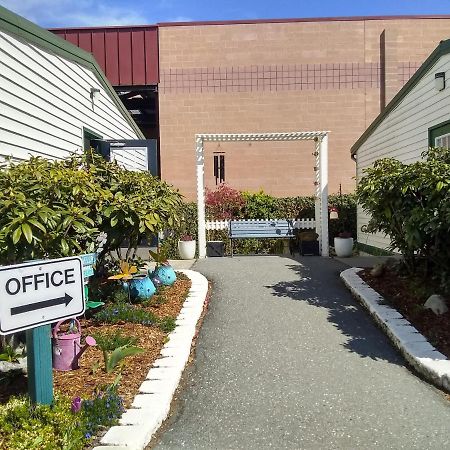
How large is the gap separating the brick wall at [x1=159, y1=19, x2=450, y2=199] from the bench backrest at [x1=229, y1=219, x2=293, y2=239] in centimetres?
540

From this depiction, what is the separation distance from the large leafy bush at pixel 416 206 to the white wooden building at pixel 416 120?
1726 millimetres

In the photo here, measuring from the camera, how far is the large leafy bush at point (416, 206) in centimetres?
567

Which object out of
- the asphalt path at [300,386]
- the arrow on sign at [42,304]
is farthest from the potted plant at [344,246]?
the arrow on sign at [42,304]

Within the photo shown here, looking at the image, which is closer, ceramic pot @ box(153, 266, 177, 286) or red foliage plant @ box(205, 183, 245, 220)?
ceramic pot @ box(153, 266, 177, 286)

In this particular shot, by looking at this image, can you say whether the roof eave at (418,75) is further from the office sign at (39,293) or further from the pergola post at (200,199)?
the office sign at (39,293)

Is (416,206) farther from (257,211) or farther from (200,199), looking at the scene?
(257,211)

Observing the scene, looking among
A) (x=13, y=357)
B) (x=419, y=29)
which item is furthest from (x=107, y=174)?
(x=419, y=29)

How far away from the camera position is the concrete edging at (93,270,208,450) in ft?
10.2

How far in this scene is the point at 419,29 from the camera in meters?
16.4

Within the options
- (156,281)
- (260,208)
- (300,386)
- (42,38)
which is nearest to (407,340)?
(300,386)

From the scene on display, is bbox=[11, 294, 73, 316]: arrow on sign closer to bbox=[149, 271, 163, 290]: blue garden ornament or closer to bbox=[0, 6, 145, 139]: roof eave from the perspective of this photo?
bbox=[149, 271, 163, 290]: blue garden ornament

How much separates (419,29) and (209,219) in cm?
1010

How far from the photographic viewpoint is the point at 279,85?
16422 millimetres

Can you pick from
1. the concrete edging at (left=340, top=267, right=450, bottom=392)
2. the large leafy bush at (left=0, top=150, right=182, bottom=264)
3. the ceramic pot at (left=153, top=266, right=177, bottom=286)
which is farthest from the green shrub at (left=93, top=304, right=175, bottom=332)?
the concrete edging at (left=340, top=267, right=450, bottom=392)
